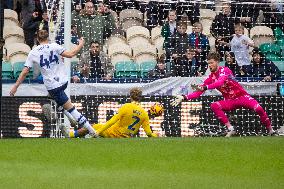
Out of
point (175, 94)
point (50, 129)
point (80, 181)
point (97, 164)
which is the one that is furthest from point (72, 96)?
point (80, 181)

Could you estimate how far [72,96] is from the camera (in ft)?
66.9

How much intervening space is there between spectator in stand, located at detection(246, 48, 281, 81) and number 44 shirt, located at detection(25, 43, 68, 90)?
5.05m

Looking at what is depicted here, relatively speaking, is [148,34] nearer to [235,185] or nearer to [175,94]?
[175,94]

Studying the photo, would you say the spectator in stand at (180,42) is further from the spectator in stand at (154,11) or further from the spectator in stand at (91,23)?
the spectator in stand at (91,23)

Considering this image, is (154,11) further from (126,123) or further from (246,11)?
(126,123)

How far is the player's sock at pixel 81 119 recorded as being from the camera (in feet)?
60.6

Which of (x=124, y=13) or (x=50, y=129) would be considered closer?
(x=50, y=129)

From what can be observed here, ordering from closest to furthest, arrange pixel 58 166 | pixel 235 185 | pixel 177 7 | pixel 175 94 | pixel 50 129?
pixel 235 185
pixel 58 166
pixel 50 129
pixel 175 94
pixel 177 7

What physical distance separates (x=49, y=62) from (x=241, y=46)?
18.6 ft

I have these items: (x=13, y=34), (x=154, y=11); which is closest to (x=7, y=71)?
(x=13, y=34)

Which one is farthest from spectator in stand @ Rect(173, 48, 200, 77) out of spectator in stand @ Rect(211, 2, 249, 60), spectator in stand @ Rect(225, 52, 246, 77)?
spectator in stand @ Rect(211, 2, 249, 60)

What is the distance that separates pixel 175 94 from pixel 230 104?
1342 millimetres

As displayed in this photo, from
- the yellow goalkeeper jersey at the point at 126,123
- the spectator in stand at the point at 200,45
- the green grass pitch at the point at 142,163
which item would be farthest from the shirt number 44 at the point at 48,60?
the spectator in stand at the point at 200,45

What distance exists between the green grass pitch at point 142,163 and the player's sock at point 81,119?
1337 millimetres
